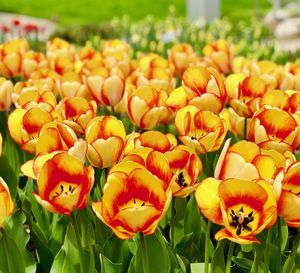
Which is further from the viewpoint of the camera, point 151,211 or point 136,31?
point 136,31

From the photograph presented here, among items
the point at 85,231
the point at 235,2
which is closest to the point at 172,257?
the point at 85,231

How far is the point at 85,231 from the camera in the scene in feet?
5.86

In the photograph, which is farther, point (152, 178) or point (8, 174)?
point (8, 174)

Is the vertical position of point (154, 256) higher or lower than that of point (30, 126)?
lower

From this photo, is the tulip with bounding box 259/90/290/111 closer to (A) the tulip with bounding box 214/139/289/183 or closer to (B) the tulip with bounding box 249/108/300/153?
(B) the tulip with bounding box 249/108/300/153

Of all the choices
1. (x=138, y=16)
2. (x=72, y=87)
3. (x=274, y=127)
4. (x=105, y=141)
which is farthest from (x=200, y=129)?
(x=138, y=16)

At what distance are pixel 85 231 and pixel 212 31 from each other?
20.1ft

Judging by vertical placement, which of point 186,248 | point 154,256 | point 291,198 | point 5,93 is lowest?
point 186,248

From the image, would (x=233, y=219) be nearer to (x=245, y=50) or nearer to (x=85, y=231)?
(x=85, y=231)

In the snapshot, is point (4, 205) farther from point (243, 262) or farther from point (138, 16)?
point (138, 16)

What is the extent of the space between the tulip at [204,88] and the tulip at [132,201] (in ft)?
2.31

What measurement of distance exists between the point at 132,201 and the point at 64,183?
0.17 m

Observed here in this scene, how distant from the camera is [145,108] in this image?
7.47ft

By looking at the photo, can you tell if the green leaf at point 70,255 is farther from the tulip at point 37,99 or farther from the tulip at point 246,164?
the tulip at point 37,99
